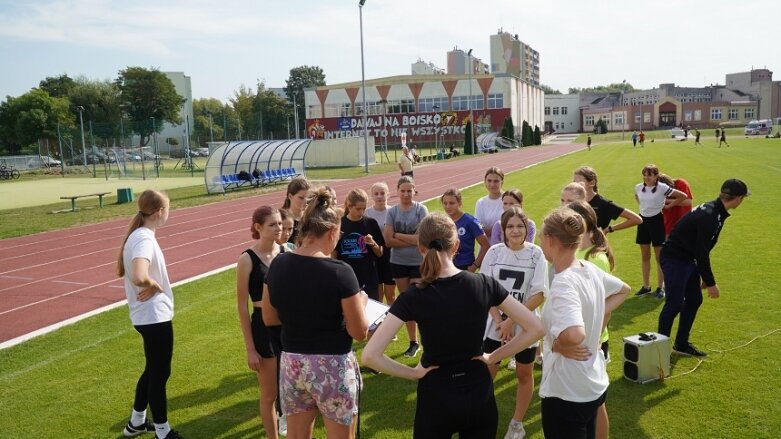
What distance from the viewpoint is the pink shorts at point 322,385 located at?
3100mm

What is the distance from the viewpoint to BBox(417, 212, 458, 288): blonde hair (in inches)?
105

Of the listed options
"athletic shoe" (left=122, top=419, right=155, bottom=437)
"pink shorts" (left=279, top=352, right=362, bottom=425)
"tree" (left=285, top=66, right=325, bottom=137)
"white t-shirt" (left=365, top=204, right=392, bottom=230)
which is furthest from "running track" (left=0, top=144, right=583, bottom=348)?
"tree" (left=285, top=66, right=325, bottom=137)

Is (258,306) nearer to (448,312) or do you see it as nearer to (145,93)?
(448,312)

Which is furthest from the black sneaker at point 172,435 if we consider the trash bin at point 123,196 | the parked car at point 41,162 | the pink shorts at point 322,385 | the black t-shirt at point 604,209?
the parked car at point 41,162

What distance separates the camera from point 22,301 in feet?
30.2

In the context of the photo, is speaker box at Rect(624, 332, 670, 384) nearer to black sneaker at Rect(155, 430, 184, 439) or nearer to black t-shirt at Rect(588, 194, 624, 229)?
black t-shirt at Rect(588, 194, 624, 229)

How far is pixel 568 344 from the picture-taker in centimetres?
275

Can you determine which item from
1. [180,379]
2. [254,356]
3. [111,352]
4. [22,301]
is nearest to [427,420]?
[254,356]

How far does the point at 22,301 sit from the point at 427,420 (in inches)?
355

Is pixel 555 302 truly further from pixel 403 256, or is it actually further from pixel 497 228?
pixel 403 256

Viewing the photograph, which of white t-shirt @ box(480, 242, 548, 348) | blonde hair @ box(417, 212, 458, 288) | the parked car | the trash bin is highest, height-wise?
the parked car

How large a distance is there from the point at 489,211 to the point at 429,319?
391cm

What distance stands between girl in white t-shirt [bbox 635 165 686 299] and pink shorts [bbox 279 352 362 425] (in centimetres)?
601

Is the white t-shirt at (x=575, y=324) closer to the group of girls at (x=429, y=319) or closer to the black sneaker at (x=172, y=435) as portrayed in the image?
the group of girls at (x=429, y=319)
